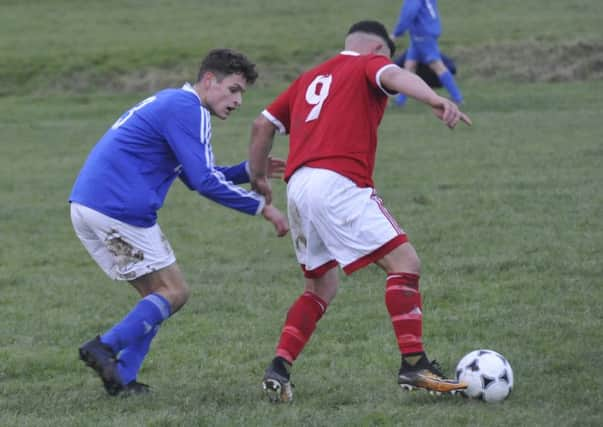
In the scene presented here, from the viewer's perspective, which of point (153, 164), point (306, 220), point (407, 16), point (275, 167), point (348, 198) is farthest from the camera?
point (407, 16)

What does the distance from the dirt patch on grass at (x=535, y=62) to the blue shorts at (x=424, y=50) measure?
425 centimetres

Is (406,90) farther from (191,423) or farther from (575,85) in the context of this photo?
(575,85)

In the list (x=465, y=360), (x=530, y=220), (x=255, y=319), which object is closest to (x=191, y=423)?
(x=465, y=360)

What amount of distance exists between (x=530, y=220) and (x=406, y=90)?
5.32 meters

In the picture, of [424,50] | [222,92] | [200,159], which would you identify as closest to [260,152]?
[222,92]

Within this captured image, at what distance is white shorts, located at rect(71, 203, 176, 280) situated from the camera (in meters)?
6.01

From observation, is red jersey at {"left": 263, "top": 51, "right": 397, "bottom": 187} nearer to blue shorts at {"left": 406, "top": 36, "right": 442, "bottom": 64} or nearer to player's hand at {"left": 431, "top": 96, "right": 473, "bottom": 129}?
player's hand at {"left": 431, "top": 96, "right": 473, "bottom": 129}

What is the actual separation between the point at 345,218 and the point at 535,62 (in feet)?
57.6

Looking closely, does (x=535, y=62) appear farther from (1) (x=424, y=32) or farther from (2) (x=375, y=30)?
(2) (x=375, y=30)

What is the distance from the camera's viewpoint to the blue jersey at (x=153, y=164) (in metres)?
5.90

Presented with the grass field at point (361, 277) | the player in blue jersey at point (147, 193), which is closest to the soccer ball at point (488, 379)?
the grass field at point (361, 277)

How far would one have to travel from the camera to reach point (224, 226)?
11578 millimetres

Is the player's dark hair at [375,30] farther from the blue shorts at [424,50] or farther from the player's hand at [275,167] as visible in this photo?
the blue shorts at [424,50]

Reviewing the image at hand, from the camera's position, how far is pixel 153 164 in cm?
609
